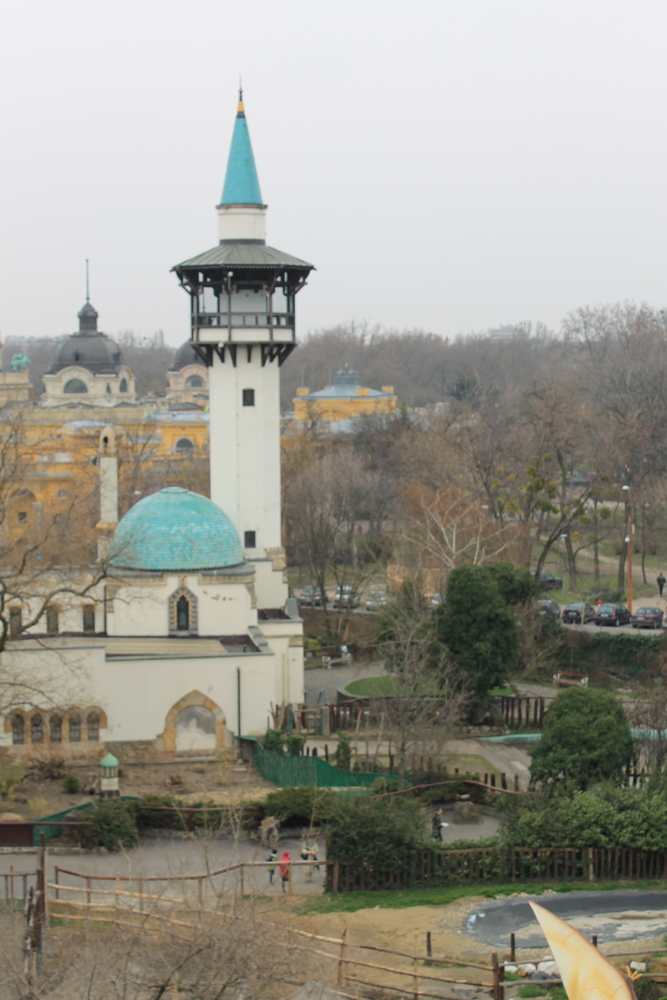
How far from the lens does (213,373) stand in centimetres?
3959

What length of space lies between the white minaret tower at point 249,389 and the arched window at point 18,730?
9.31 m

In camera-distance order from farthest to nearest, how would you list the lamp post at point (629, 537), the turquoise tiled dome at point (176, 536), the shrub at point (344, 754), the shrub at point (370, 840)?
the lamp post at point (629, 537) → the turquoise tiled dome at point (176, 536) → the shrub at point (344, 754) → the shrub at point (370, 840)

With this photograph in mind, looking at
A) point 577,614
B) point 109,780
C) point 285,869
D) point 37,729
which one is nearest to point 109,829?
point 109,780

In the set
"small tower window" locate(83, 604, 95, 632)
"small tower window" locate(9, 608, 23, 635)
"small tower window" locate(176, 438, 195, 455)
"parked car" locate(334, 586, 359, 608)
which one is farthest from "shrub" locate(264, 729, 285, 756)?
"small tower window" locate(176, 438, 195, 455)

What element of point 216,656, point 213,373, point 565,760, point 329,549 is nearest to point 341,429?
point 329,549

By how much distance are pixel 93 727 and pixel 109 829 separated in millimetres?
6433

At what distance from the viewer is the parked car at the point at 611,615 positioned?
46125 mm

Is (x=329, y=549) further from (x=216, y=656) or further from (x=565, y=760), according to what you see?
(x=565, y=760)

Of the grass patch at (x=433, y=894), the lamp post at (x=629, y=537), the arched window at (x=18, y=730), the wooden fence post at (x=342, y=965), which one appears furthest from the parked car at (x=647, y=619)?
the wooden fence post at (x=342, y=965)

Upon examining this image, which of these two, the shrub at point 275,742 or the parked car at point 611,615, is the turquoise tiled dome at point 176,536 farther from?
the parked car at point 611,615

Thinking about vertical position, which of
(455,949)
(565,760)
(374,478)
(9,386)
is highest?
(9,386)

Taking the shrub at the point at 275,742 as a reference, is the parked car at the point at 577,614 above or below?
above

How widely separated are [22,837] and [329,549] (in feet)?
99.4

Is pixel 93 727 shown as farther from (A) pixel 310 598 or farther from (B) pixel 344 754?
(A) pixel 310 598
